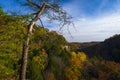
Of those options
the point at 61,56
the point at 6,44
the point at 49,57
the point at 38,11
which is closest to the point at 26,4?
the point at 38,11

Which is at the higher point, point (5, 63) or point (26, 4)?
point (26, 4)

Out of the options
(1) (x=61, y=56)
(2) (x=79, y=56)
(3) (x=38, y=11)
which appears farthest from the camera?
(2) (x=79, y=56)

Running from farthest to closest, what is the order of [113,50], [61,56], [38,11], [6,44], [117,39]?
[117,39]
[113,50]
[61,56]
[6,44]
[38,11]

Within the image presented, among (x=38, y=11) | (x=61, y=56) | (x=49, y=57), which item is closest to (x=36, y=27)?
(x=38, y=11)

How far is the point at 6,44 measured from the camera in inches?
850

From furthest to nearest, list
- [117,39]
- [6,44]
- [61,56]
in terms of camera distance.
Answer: [117,39] → [61,56] → [6,44]

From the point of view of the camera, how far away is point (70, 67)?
81.6 metres

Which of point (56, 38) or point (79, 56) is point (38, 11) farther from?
point (79, 56)

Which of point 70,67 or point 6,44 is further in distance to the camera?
point 70,67

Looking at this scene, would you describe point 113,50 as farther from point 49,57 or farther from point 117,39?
point 49,57

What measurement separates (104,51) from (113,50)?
317 inches

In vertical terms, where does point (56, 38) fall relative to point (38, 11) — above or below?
below

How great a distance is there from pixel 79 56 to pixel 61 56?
1120 cm

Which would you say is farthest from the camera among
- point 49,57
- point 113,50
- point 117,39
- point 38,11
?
point 117,39
